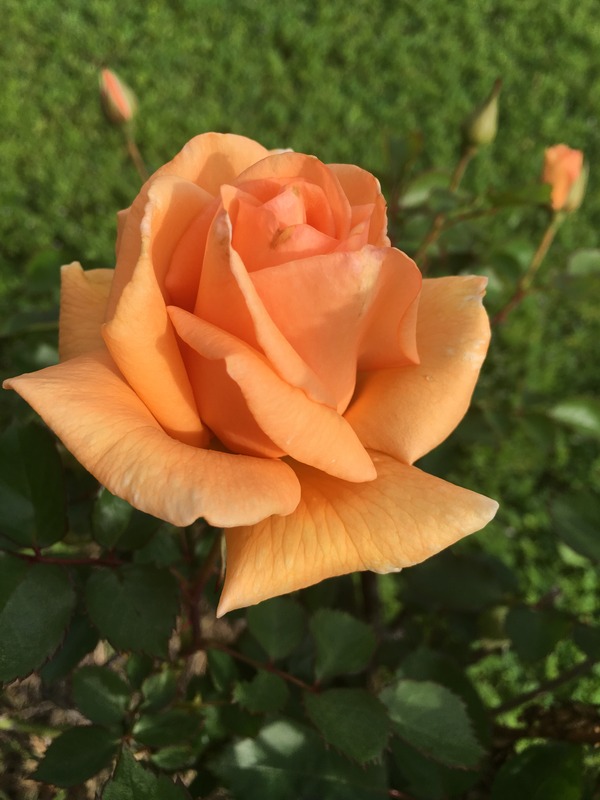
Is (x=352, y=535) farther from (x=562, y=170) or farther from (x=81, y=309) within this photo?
(x=562, y=170)

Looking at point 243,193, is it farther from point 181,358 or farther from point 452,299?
point 452,299

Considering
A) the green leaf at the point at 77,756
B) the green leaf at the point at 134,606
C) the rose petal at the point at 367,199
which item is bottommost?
the green leaf at the point at 77,756

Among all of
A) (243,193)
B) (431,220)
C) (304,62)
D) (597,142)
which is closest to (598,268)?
(431,220)

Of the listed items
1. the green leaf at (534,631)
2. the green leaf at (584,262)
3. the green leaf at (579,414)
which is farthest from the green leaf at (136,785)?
the green leaf at (584,262)

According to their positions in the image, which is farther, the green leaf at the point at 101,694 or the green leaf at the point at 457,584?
the green leaf at the point at 457,584

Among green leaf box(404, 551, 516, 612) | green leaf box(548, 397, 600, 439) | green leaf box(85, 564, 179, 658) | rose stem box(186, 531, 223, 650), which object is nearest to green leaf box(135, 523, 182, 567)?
rose stem box(186, 531, 223, 650)

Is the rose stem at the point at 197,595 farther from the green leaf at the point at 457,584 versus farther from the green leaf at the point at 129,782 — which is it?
the green leaf at the point at 457,584

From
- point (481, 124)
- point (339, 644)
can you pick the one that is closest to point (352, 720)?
point (339, 644)
